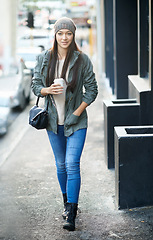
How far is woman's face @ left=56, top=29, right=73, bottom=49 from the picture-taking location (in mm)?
4900

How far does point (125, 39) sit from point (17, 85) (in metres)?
3.87

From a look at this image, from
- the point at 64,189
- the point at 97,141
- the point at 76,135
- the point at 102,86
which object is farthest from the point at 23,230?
the point at 102,86

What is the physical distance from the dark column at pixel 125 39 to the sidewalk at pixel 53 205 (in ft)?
11.7

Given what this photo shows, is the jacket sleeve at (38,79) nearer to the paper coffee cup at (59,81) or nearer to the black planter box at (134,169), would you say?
the paper coffee cup at (59,81)

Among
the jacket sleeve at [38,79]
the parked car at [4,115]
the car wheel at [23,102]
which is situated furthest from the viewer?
the car wheel at [23,102]

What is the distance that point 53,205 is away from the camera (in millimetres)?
5762

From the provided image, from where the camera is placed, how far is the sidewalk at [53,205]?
16.0 feet

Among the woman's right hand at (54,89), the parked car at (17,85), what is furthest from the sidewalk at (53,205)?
the parked car at (17,85)

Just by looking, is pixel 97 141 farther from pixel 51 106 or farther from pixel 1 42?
pixel 1 42

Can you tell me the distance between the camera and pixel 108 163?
7.25 m

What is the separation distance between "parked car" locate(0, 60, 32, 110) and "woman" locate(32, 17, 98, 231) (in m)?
7.96

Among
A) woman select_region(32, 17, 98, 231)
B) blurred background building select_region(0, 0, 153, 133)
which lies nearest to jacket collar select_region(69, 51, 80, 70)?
woman select_region(32, 17, 98, 231)

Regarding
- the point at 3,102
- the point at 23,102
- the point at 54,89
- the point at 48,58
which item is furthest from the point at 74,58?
the point at 23,102

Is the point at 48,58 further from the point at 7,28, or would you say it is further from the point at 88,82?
the point at 7,28
